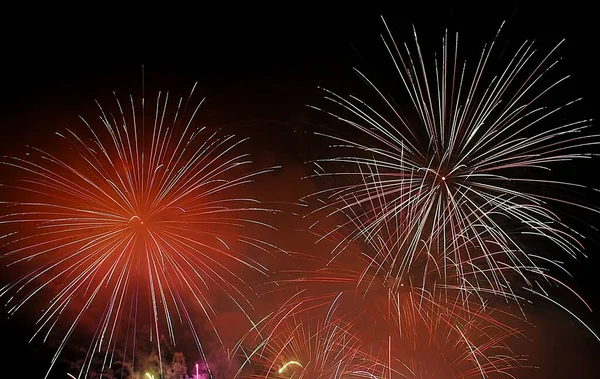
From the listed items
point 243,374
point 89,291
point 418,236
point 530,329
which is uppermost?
point 418,236

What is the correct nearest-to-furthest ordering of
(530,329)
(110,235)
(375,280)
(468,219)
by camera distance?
(468,219), (110,235), (375,280), (530,329)

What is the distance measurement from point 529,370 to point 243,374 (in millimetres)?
6470

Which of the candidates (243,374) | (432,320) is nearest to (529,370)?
(432,320)

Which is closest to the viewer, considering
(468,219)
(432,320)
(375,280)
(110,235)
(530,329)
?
(468,219)

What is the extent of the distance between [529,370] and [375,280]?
5.12m

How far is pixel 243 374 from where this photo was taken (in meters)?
14.1

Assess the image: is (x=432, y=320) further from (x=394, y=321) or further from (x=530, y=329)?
(x=530, y=329)

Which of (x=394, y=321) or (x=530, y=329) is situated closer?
(x=394, y=321)

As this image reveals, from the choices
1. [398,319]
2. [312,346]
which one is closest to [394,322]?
[398,319]

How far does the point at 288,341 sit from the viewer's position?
12.3 metres

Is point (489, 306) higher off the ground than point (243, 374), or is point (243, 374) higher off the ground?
point (489, 306)

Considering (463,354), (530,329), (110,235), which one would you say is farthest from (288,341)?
(530,329)

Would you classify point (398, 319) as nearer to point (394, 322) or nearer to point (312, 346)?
point (394, 322)

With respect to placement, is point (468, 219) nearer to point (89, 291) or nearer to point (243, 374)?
point (243, 374)
